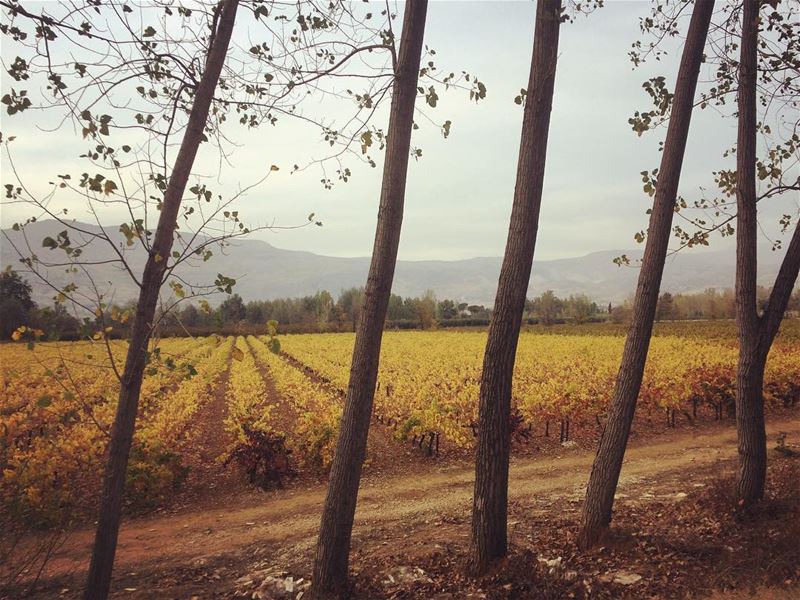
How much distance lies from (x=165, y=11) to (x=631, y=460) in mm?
10604

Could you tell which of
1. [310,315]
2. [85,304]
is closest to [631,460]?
[85,304]

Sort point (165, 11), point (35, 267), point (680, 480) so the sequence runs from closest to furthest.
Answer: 1. point (35, 267)
2. point (165, 11)
3. point (680, 480)

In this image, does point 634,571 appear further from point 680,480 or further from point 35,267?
point 35,267

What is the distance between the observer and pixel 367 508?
8062 mm

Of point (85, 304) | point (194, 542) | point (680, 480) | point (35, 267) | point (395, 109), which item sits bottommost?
point (194, 542)

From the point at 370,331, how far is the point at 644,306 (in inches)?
116

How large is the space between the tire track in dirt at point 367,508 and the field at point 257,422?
539mm

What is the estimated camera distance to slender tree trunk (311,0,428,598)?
4336 millimetres

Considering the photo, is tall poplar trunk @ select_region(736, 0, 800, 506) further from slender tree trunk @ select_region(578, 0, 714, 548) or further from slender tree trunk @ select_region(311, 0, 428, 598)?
slender tree trunk @ select_region(311, 0, 428, 598)

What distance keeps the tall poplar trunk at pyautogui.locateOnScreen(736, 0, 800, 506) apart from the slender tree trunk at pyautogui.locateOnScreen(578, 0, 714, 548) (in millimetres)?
1080

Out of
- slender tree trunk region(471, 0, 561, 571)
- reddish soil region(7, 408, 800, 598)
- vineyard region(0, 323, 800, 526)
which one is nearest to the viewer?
reddish soil region(7, 408, 800, 598)

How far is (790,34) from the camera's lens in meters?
5.89

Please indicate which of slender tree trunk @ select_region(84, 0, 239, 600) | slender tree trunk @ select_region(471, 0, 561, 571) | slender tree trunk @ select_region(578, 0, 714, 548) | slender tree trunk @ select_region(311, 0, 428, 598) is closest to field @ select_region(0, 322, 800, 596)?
slender tree trunk @ select_region(84, 0, 239, 600)

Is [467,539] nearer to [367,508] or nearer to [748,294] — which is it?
[367,508]
